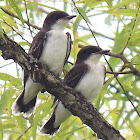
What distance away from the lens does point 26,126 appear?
593 cm

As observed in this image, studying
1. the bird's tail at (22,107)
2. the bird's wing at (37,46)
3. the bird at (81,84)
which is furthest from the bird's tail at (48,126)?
the bird's wing at (37,46)

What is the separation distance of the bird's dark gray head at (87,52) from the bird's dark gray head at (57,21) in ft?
1.31

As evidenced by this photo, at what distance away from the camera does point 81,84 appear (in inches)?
221

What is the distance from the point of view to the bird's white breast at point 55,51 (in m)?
5.52

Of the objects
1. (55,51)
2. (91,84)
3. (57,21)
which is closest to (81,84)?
(91,84)

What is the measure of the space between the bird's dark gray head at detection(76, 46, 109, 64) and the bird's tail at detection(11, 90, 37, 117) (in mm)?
756

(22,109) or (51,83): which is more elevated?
(51,83)

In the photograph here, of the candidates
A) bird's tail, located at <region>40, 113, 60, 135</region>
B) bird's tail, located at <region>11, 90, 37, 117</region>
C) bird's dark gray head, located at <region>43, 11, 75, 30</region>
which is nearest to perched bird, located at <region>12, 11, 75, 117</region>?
bird's tail, located at <region>11, 90, 37, 117</region>

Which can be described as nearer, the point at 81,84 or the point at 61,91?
the point at 61,91

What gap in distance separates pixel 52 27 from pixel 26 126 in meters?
1.26

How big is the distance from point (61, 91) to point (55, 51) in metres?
0.75

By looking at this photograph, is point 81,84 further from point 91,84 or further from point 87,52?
point 87,52

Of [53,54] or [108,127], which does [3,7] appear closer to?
[53,54]

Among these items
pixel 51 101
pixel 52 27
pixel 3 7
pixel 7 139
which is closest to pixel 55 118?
pixel 51 101
